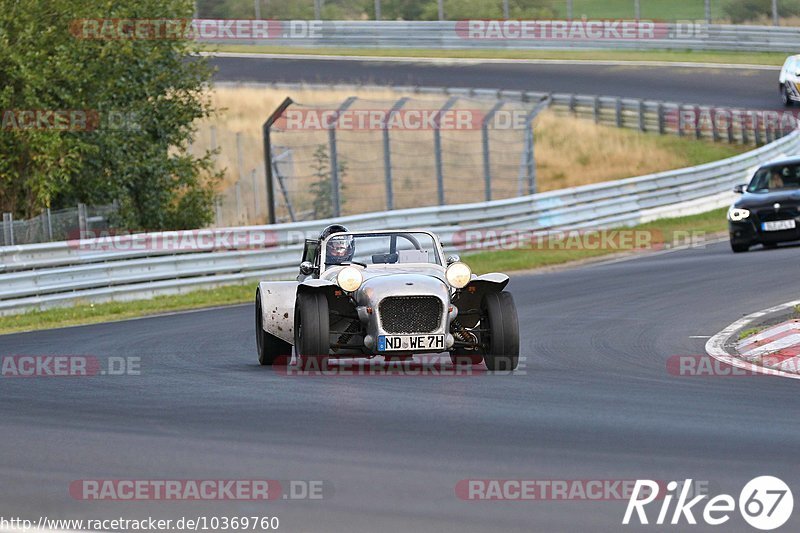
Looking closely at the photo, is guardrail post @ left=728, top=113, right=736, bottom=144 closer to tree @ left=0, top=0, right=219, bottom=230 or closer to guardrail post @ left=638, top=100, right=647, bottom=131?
guardrail post @ left=638, top=100, right=647, bottom=131

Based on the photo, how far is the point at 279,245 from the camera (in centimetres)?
2311

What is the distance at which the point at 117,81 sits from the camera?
2484 cm

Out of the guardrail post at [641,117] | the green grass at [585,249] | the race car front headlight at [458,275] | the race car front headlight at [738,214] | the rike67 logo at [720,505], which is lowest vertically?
the green grass at [585,249]

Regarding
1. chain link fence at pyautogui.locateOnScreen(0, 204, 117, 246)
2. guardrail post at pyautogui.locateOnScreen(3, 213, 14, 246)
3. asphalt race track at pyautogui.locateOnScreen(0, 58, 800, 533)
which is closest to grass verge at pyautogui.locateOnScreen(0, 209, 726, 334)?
guardrail post at pyautogui.locateOnScreen(3, 213, 14, 246)

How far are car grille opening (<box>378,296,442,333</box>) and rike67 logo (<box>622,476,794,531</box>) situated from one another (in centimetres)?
465

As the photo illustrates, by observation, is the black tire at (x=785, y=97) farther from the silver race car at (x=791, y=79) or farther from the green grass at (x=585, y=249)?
the green grass at (x=585, y=249)

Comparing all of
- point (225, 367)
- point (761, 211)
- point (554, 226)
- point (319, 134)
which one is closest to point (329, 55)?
point (319, 134)

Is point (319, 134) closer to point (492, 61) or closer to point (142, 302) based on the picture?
point (492, 61)

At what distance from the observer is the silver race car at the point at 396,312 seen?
11.1 m

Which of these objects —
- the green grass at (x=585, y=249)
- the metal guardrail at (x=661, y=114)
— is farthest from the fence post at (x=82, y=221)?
the metal guardrail at (x=661, y=114)

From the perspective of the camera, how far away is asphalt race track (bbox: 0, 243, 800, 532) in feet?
20.8

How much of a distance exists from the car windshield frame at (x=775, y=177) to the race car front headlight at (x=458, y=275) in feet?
39.8

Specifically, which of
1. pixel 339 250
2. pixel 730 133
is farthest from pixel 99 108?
pixel 730 133

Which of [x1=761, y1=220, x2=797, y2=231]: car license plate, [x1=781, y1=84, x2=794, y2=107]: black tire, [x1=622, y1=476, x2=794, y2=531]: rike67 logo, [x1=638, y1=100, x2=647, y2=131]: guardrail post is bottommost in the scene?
[x1=761, y1=220, x2=797, y2=231]: car license plate
